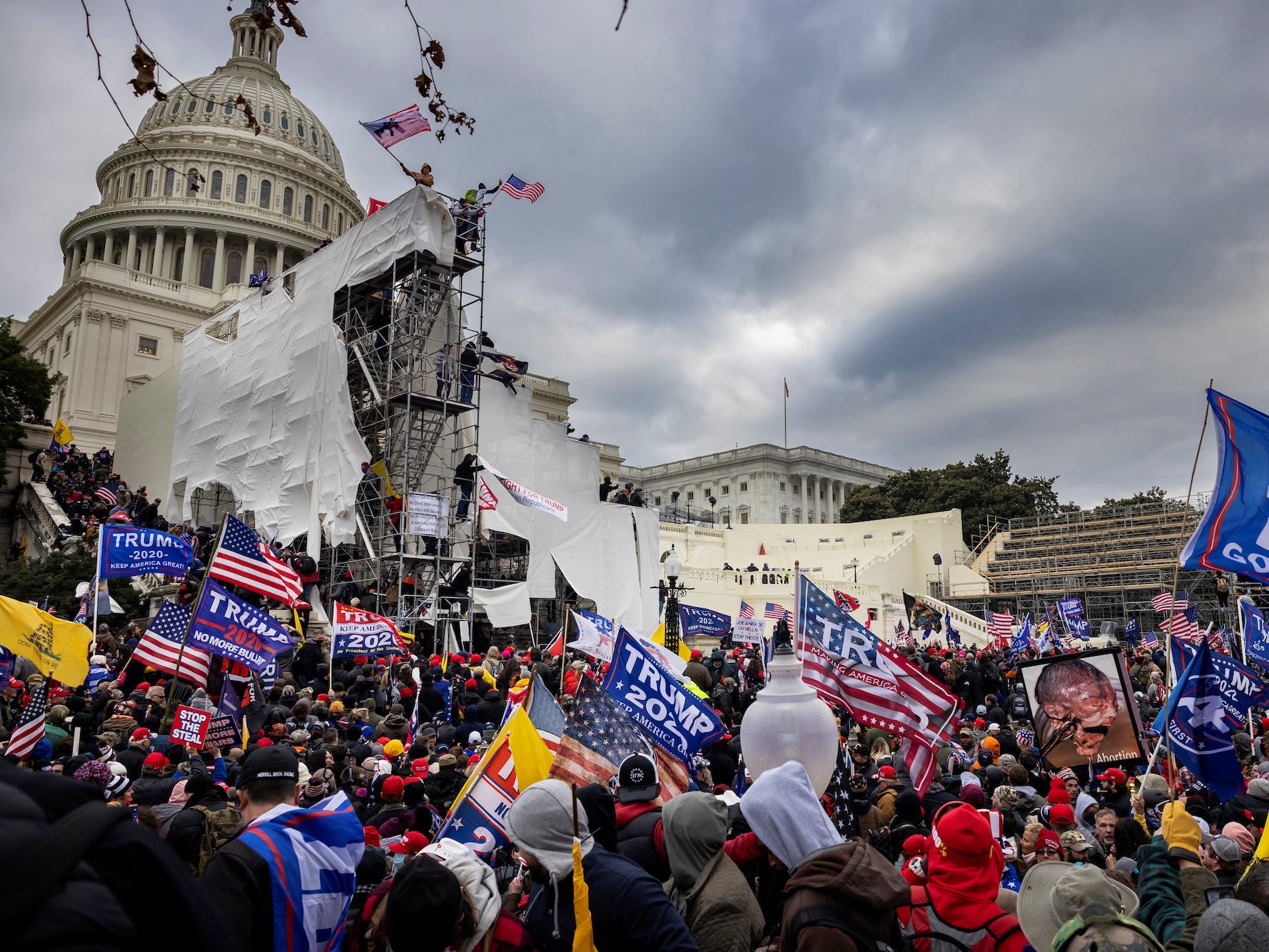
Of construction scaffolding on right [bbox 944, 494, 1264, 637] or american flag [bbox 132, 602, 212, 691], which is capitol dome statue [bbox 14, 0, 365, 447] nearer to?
american flag [bbox 132, 602, 212, 691]

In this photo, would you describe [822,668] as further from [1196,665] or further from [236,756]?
[236,756]

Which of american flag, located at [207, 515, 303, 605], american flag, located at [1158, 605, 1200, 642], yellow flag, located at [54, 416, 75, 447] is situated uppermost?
yellow flag, located at [54, 416, 75, 447]

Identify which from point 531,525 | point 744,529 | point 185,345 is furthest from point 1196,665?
point 744,529

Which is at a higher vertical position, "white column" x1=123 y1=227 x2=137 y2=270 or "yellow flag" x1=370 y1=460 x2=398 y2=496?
"white column" x1=123 y1=227 x2=137 y2=270

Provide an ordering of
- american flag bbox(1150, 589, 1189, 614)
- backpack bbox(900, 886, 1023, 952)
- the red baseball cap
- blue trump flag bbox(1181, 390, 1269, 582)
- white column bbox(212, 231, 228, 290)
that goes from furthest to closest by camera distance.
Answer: white column bbox(212, 231, 228, 290) < american flag bbox(1150, 589, 1189, 614) < blue trump flag bbox(1181, 390, 1269, 582) < the red baseball cap < backpack bbox(900, 886, 1023, 952)

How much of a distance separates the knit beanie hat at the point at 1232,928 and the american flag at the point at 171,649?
813cm

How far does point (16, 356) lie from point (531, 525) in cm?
2498

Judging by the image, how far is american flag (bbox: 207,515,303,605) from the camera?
9195 mm

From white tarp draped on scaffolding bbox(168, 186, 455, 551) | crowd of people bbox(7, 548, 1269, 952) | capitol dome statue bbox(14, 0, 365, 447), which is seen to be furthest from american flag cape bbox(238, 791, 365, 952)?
capitol dome statue bbox(14, 0, 365, 447)

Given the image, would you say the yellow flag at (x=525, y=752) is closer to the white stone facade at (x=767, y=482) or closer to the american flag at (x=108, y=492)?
the american flag at (x=108, y=492)

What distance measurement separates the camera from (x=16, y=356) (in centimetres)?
3784

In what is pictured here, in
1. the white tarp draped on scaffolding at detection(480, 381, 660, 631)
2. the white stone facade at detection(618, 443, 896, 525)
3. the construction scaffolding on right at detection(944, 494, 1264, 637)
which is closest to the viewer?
the white tarp draped on scaffolding at detection(480, 381, 660, 631)

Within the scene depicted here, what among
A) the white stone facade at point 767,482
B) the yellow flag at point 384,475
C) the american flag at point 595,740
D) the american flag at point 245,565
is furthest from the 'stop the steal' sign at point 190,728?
the white stone facade at point 767,482

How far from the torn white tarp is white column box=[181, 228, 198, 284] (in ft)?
152
